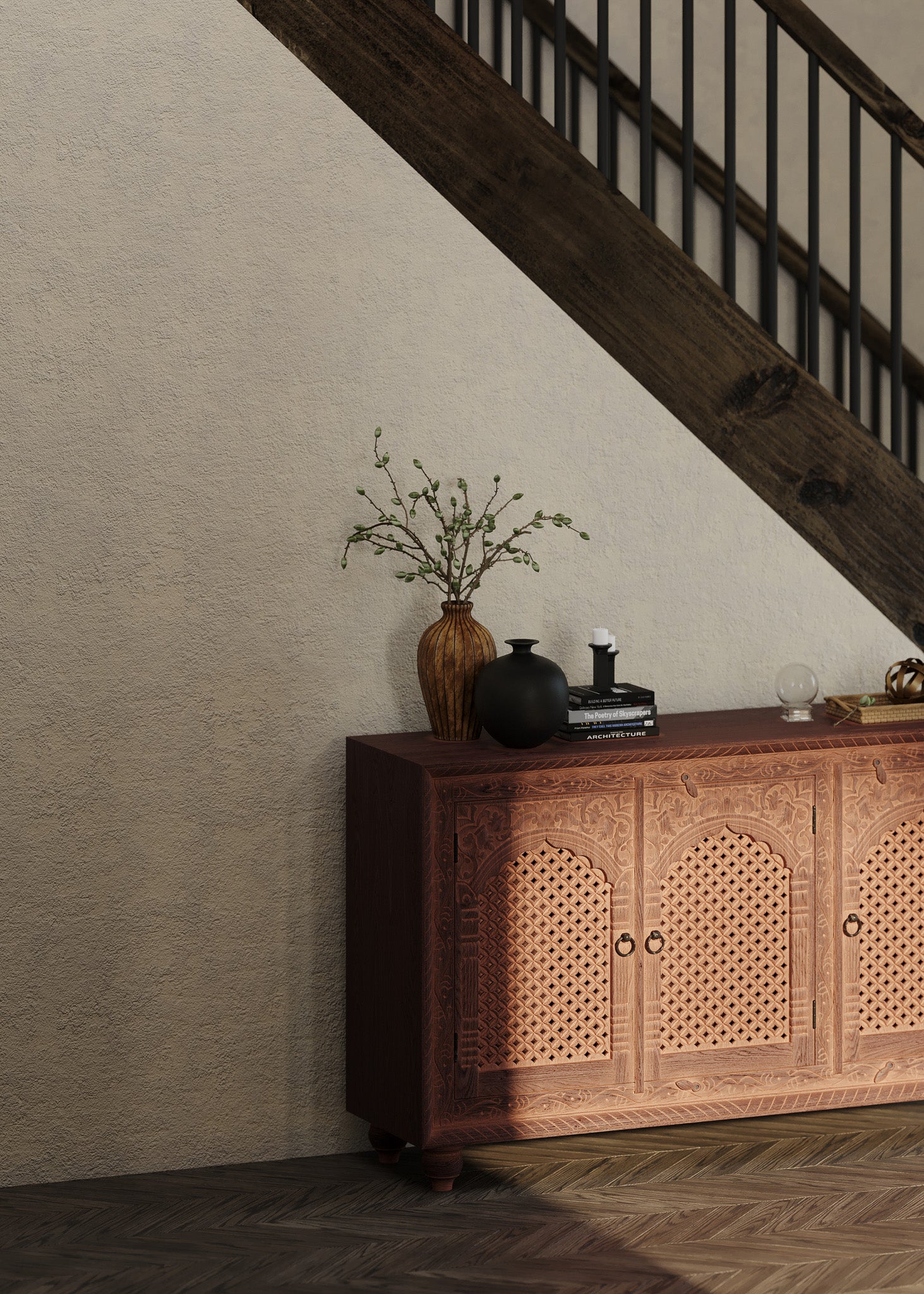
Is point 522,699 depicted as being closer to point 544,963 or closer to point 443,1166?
point 544,963

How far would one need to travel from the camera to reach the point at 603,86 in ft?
11.2

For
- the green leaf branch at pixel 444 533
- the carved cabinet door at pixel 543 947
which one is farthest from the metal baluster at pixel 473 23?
the carved cabinet door at pixel 543 947

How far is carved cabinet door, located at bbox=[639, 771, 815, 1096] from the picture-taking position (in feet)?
10.7

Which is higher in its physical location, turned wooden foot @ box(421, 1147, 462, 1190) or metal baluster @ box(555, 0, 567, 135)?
metal baluster @ box(555, 0, 567, 135)

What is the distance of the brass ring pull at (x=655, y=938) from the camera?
3.26m

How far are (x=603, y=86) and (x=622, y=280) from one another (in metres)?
0.43

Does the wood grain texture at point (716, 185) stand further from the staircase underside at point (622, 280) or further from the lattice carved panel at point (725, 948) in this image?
the lattice carved panel at point (725, 948)

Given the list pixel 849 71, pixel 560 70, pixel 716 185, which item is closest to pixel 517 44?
pixel 560 70

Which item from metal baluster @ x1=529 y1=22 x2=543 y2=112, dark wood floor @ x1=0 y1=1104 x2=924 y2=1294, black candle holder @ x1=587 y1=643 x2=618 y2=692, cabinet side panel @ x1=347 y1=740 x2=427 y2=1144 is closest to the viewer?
dark wood floor @ x1=0 y1=1104 x2=924 y2=1294

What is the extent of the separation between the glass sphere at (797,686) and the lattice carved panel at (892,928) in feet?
1.16

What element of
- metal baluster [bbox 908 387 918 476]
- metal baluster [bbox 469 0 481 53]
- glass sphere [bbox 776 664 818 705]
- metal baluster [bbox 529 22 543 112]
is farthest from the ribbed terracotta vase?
metal baluster [bbox 908 387 918 476]

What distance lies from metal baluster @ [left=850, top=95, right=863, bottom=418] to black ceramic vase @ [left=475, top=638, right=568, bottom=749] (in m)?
1.04

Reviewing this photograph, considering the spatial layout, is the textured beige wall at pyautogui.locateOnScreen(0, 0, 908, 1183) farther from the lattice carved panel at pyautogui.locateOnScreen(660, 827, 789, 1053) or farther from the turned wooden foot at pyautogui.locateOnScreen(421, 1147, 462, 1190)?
the lattice carved panel at pyautogui.locateOnScreen(660, 827, 789, 1053)

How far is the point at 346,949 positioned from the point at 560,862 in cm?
54
